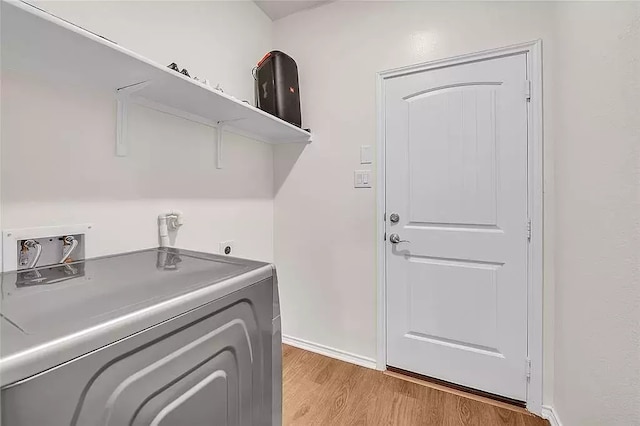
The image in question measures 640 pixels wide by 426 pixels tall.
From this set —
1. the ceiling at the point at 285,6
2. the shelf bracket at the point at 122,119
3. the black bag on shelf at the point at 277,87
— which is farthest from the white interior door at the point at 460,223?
the shelf bracket at the point at 122,119

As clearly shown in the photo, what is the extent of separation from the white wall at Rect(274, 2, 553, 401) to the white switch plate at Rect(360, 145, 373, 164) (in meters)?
0.04

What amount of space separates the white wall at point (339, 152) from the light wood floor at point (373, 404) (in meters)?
0.25

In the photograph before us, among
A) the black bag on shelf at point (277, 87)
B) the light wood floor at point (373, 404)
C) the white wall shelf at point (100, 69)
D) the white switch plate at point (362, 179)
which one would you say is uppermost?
the black bag on shelf at point (277, 87)

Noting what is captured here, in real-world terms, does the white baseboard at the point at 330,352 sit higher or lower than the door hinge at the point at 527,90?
lower

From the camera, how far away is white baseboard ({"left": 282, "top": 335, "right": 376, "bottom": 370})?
1.87 metres

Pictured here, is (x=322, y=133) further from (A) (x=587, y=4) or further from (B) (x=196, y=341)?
(B) (x=196, y=341)

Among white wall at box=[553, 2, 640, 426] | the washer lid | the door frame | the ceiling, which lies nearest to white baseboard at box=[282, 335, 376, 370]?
the door frame

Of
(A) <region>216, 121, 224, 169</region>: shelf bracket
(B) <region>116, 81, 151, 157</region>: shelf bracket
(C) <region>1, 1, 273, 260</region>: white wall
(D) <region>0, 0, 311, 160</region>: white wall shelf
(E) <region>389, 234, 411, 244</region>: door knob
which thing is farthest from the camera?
(E) <region>389, 234, 411, 244</region>: door knob

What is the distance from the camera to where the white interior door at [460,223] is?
1.52 meters

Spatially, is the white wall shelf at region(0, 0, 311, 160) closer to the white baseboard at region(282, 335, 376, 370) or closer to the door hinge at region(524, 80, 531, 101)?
the door hinge at region(524, 80, 531, 101)

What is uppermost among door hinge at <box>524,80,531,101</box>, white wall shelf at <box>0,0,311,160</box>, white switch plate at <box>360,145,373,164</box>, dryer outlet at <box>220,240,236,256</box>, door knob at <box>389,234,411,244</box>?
door hinge at <box>524,80,531,101</box>

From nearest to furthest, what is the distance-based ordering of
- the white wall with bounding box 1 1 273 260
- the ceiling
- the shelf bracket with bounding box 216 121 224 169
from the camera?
the white wall with bounding box 1 1 273 260
the shelf bracket with bounding box 216 121 224 169
the ceiling

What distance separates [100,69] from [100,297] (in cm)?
82

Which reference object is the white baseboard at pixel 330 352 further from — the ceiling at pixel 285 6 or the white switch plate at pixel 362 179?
the ceiling at pixel 285 6
